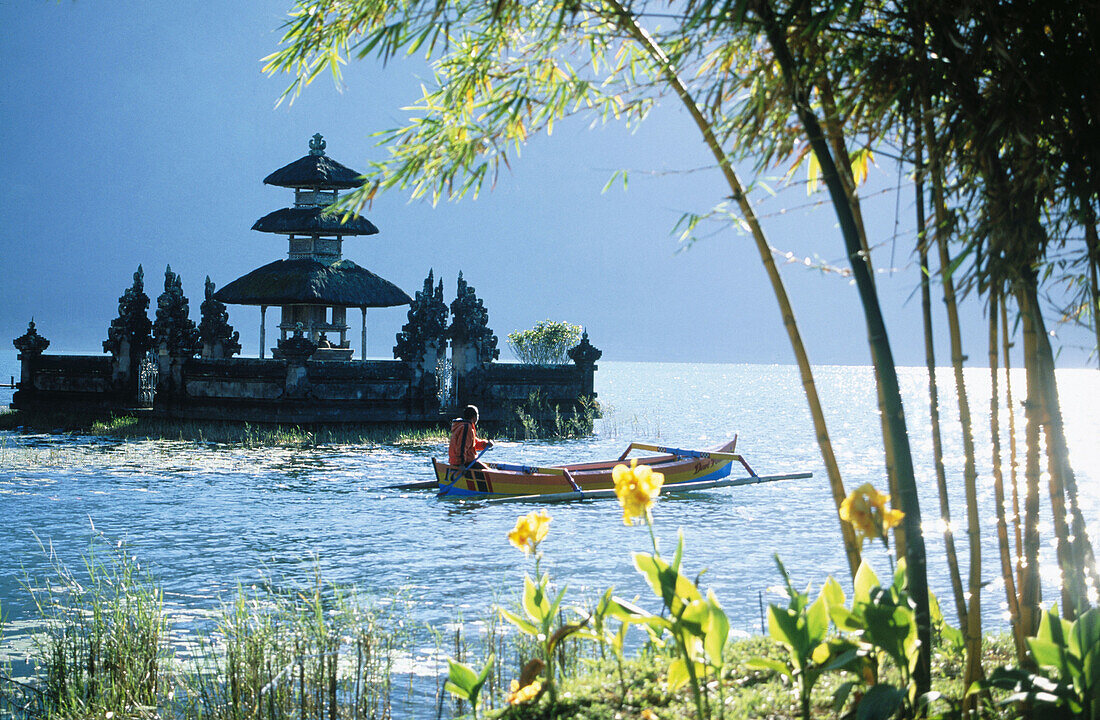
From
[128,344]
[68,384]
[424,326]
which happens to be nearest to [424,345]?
[424,326]

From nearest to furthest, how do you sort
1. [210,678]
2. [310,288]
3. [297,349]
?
[210,678] < [297,349] < [310,288]

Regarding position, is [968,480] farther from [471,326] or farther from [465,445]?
[471,326]

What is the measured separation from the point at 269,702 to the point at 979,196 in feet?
13.0

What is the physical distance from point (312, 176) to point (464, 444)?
1910 cm

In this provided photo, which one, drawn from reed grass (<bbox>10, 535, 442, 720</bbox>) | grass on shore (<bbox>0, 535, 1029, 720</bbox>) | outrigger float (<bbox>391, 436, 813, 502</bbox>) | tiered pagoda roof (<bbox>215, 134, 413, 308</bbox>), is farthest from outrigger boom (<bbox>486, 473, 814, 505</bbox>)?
tiered pagoda roof (<bbox>215, 134, 413, 308</bbox>)

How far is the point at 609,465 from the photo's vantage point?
51.2 feet

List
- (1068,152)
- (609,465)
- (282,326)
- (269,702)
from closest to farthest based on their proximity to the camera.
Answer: (1068,152) < (269,702) < (609,465) < (282,326)

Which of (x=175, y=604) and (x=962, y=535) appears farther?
(x=962, y=535)

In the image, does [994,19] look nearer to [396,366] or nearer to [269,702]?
[269,702]

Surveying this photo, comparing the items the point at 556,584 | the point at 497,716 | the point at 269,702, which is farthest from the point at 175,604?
the point at 497,716

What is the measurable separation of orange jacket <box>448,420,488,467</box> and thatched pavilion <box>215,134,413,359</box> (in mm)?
15387

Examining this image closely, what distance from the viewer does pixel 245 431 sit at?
25.4 meters

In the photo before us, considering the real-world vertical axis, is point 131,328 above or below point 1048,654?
above

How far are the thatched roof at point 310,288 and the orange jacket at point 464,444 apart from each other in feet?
50.8
